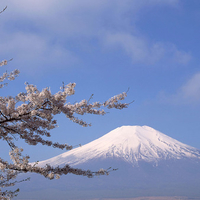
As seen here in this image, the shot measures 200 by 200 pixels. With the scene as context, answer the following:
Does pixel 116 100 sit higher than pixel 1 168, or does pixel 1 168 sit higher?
pixel 116 100

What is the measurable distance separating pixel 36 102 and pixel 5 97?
5.70 ft

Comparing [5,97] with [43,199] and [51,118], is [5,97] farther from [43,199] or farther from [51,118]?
[43,199]

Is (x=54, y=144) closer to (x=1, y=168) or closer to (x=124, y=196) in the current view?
(x=1, y=168)

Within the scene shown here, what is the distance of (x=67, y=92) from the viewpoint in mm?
4035

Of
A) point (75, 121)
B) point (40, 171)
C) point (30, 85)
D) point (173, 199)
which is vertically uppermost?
point (30, 85)

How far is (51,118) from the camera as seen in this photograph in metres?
4.59

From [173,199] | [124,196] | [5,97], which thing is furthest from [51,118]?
[124,196]

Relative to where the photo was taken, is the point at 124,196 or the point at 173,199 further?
the point at 124,196

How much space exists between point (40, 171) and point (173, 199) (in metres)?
184

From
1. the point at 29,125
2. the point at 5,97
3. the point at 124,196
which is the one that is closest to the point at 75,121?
the point at 29,125

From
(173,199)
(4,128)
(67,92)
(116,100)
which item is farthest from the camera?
(173,199)

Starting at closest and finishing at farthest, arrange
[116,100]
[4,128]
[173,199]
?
[116,100], [4,128], [173,199]

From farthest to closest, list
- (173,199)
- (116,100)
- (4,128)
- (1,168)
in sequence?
(173,199)
(4,128)
(116,100)
(1,168)

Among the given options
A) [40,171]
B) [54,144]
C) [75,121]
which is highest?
[75,121]
